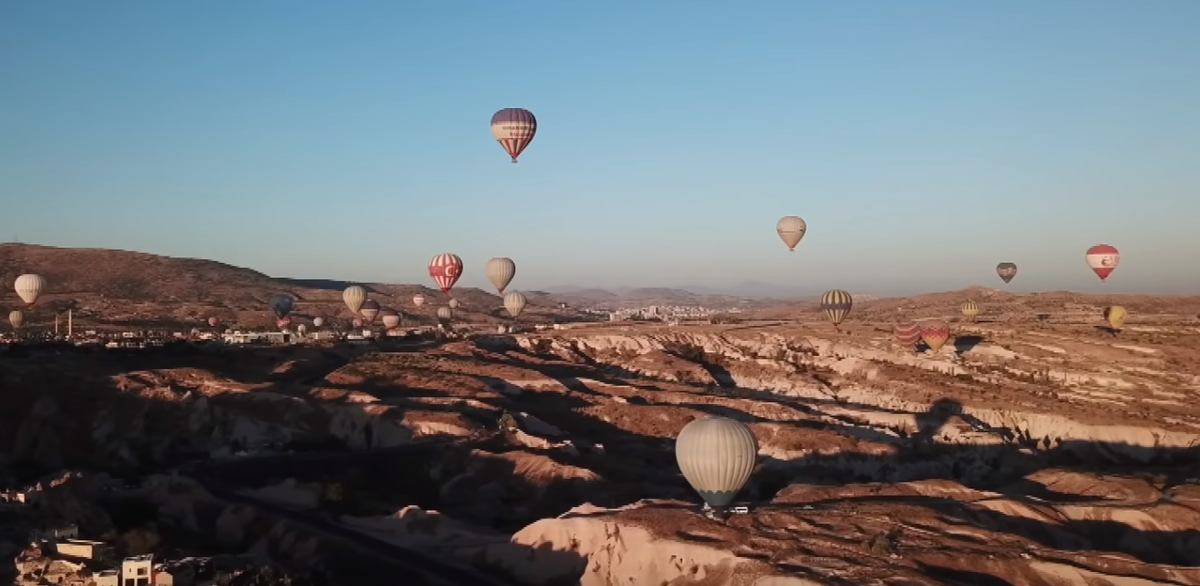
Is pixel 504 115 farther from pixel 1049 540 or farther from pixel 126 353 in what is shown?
pixel 1049 540

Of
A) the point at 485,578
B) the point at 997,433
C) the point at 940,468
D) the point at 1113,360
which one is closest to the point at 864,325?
the point at 1113,360

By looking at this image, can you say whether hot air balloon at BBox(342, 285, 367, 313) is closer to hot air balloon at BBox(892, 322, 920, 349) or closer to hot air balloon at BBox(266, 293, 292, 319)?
hot air balloon at BBox(266, 293, 292, 319)

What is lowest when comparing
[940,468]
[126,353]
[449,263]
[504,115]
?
[940,468]

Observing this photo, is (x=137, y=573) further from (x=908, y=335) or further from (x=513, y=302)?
(x=513, y=302)

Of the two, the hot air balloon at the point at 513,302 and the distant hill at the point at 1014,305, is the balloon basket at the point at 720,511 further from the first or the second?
the distant hill at the point at 1014,305

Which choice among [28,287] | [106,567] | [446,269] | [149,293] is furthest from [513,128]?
[149,293]

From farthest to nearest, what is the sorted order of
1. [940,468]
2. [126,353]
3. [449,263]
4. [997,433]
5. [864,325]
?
1. [864,325]
2. [449,263]
3. [126,353]
4. [997,433]
5. [940,468]
